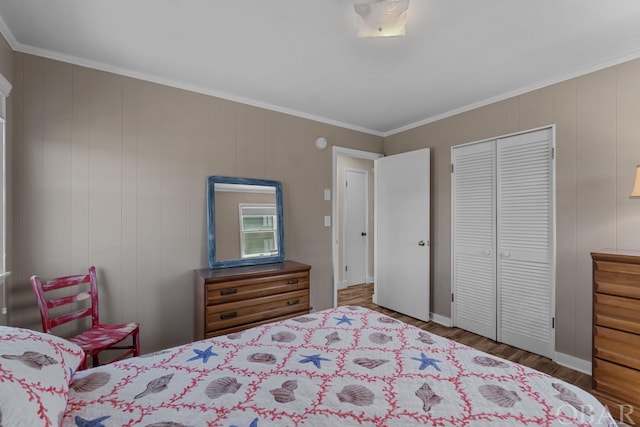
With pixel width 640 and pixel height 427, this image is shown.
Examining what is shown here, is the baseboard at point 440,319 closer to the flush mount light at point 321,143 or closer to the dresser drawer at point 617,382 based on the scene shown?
the dresser drawer at point 617,382

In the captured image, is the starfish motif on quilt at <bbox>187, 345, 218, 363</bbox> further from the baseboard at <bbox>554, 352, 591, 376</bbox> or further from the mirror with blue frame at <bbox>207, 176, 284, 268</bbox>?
the baseboard at <bbox>554, 352, 591, 376</bbox>

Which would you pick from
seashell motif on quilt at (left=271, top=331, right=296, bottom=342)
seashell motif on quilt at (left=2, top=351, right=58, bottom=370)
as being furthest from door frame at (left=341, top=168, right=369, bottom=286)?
seashell motif on quilt at (left=2, top=351, right=58, bottom=370)

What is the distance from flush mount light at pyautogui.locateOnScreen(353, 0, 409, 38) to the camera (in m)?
1.57

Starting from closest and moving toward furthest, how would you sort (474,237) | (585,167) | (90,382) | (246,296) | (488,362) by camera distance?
1. (90,382)
2. (488,362)
3. (585,167)
4. (246,296)
5. (474,237)

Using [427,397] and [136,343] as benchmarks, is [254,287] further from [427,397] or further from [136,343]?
[427,397]

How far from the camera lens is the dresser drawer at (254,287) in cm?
240

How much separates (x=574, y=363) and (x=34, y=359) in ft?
11.4

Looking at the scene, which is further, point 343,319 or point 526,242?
point 526,242

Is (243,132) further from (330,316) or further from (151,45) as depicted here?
(330,316)

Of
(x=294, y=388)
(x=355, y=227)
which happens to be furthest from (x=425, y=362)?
(x=355, y=227)

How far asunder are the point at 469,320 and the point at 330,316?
210 cm

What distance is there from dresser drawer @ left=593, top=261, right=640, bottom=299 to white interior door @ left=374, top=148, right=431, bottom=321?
1.62 meters

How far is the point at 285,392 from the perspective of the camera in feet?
3.60

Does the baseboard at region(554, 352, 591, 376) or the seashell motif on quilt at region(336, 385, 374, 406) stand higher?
the seashell motif on quilt at region(336, 385, 374, 406)
